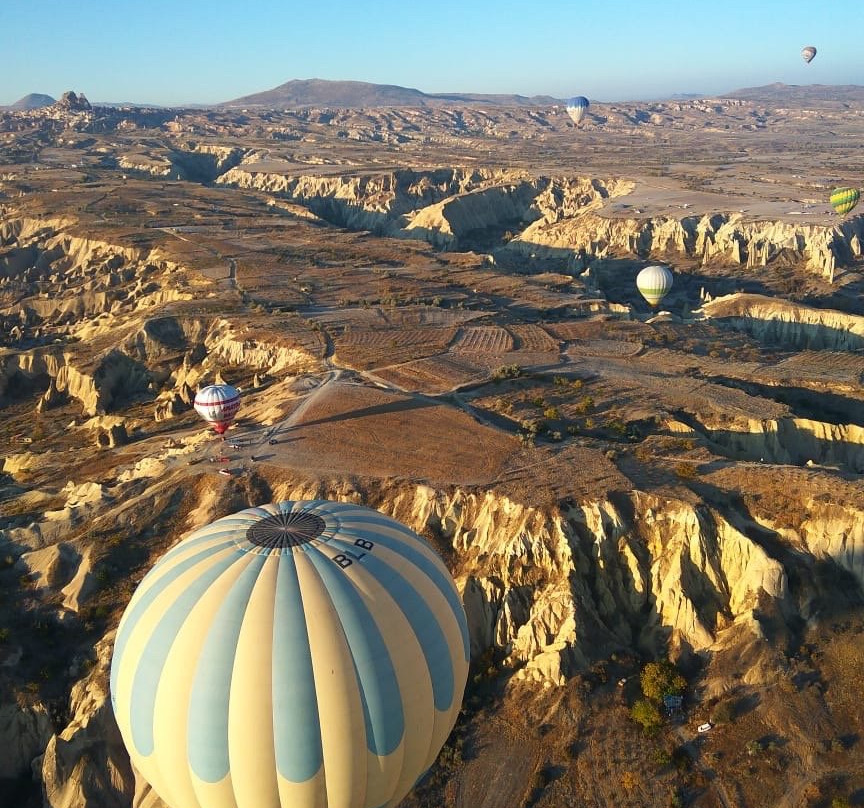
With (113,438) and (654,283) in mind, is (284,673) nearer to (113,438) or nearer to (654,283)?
(113,438)

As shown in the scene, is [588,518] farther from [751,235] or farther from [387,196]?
[387,196]

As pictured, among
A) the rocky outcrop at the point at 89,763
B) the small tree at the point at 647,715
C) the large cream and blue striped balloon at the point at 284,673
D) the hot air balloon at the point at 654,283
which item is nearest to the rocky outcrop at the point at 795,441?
the small tree at the point at 647,715

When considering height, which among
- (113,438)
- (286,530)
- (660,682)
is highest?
(286,530)

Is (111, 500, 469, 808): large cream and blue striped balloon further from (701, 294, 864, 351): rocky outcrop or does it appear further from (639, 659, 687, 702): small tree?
(701, 294, 864, 351): rocky outcrop

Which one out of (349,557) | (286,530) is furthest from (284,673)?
(286,530)

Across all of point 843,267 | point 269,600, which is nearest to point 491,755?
point 269,600

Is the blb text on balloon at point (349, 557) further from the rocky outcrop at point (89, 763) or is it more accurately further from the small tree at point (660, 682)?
the small tree at point (660, 682)
